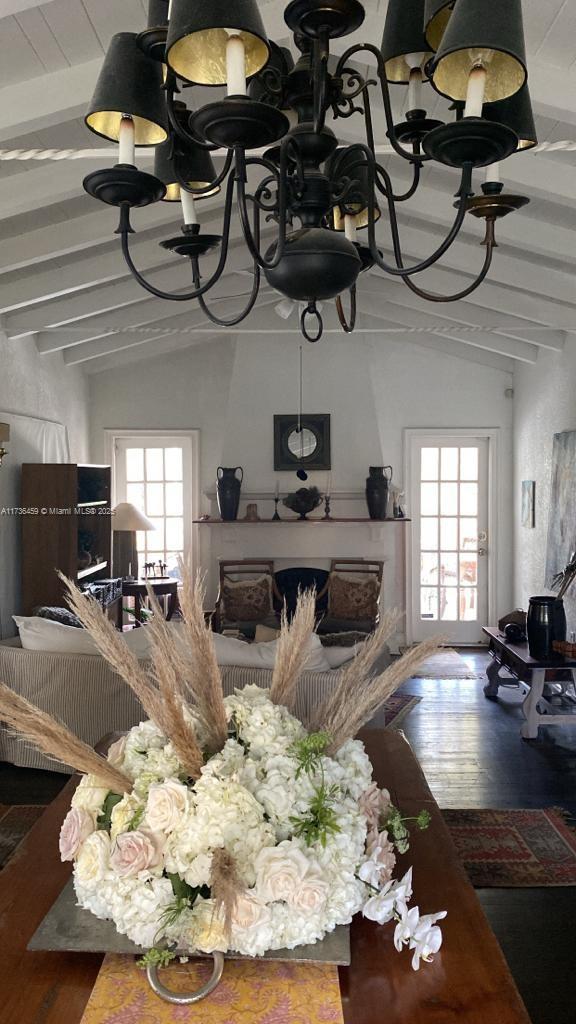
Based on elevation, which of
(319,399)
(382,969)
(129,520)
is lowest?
(382,969)

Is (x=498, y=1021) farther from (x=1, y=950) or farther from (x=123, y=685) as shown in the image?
(x=123, y=685)

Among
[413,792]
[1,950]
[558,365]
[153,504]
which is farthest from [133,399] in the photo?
[1,950]

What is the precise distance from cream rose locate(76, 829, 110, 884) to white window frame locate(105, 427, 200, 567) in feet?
24.7

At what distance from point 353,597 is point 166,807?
6653 millimetres

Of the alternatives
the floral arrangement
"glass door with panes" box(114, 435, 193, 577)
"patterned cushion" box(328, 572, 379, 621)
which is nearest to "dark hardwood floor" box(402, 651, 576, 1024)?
"patterned cushion" box(328, 572, 379, 621)

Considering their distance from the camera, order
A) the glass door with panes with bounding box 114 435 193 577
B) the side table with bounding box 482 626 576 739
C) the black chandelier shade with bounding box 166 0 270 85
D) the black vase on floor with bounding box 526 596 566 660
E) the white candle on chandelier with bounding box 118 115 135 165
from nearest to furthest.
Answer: the black chandelier shade with bounding box 166 0 270 85, the white candle on chandelier with bounding box 118 115 135 165, the side table with bounding box 482 626 576 739, the black vase on floor with bounding box 526 596 566 660, the glass door with panes with bounding box 114 435 193 577

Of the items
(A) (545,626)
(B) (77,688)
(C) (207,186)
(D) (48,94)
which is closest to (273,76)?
(C) (207,186)

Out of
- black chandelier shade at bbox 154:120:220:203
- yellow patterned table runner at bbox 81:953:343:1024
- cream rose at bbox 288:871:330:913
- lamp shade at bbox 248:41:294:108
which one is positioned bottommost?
yellow patterned table runner at bbox 81:953:343:1024

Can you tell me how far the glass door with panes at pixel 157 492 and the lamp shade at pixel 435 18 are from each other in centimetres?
757

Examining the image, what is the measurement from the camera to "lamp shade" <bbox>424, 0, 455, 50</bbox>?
1622 millimetres

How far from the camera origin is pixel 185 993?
4.57 feet

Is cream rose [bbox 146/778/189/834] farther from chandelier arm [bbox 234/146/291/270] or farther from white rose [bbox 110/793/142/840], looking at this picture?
chandelier arm [bbox 234/146/291/270]

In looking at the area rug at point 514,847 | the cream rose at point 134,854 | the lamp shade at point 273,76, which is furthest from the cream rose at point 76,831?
the area rug at point 514,847

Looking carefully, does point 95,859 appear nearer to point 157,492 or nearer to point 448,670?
point 448,670
